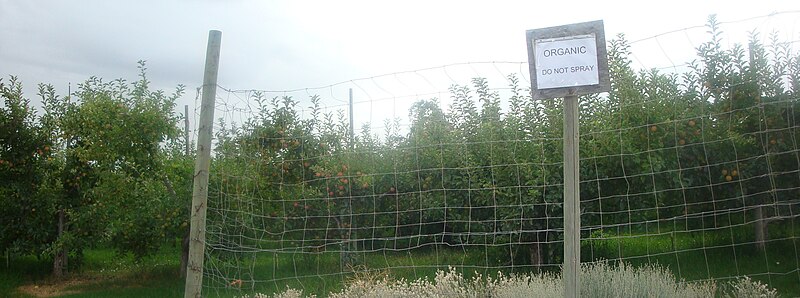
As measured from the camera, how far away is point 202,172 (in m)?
4.99

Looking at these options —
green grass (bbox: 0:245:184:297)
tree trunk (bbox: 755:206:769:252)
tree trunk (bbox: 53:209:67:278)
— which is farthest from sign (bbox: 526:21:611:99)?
tree trunk (bbox: 53:209:67:278)

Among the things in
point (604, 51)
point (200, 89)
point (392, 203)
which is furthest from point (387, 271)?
point (604, 51)

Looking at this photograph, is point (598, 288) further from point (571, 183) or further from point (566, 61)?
point (566, 61)

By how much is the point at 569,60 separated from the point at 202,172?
9.43ft

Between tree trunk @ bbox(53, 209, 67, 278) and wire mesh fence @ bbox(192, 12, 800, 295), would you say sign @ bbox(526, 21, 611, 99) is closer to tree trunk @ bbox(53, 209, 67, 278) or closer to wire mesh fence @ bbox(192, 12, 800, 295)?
wire mesh fence @ bbox(192, 12, 800, 295)

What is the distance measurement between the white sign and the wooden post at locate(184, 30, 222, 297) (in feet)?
8.74

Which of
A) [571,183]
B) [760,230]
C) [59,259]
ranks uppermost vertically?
[571,183]

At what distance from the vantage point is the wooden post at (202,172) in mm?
4988

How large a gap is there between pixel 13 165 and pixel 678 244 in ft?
28.3

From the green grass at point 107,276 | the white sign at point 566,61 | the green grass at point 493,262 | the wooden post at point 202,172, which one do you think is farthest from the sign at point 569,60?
the green grass at point 107,276

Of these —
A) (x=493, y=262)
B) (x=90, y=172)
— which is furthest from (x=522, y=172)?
(x=90, y=172)

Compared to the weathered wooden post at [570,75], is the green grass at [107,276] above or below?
below

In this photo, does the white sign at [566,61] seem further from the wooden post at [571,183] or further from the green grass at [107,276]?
the green grass at [107,276]

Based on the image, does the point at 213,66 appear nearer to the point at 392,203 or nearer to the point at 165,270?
the point at 392,203
